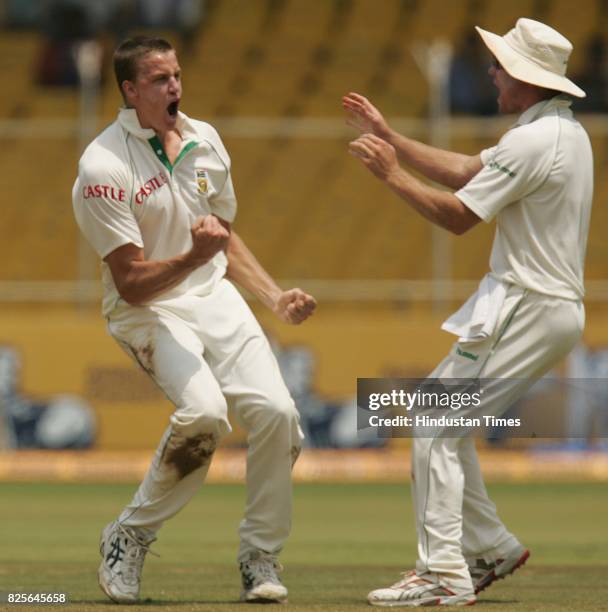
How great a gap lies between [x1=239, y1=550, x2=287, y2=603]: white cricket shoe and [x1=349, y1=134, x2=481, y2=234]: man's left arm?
5.60ft

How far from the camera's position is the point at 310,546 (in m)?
10.9

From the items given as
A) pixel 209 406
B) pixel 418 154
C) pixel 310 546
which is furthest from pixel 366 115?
pixel 310 546

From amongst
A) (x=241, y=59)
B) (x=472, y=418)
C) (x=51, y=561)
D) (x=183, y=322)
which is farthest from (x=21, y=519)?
(x=241, y=59)

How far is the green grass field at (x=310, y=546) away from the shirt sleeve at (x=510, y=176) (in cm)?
169

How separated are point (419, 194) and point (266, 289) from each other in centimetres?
109

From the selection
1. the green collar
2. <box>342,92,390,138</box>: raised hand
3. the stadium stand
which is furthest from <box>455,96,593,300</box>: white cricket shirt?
the stadium stand

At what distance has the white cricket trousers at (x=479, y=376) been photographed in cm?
683

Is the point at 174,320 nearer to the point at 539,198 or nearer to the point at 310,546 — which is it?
the point at 539,198

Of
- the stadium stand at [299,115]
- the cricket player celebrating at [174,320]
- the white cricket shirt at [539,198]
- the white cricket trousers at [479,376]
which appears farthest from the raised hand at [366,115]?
the stadium stand at [299,115]

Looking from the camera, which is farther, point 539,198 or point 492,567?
point 492,567

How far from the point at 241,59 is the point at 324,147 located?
312 cm

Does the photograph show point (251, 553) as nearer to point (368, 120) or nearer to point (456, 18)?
point (368, 120)

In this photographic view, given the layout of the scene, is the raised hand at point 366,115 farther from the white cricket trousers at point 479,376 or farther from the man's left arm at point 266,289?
the white cricket trousers at point 479,376

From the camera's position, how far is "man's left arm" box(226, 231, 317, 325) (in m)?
7.35
